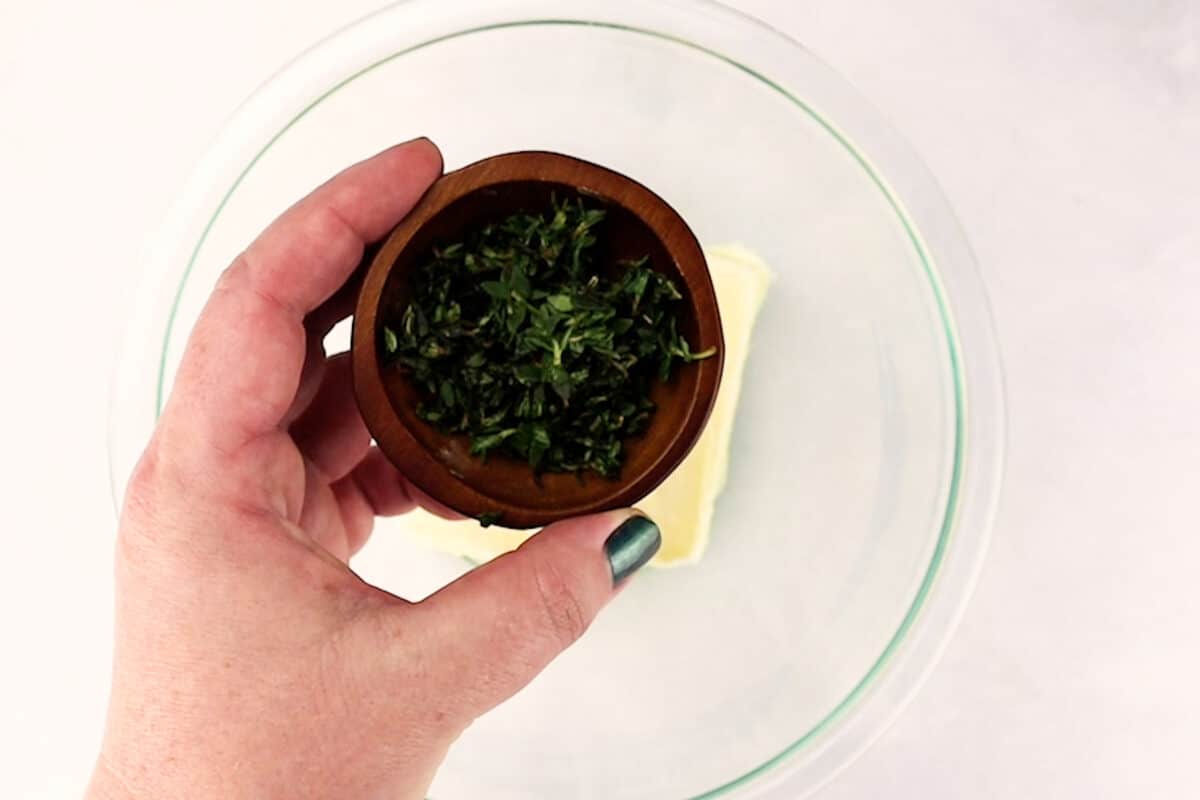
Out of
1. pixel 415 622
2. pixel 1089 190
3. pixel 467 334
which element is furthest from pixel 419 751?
pixel 1089 190

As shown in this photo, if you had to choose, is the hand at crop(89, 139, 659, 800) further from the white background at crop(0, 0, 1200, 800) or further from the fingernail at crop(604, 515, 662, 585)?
the white background at crop(0, 0, 1200, 800)

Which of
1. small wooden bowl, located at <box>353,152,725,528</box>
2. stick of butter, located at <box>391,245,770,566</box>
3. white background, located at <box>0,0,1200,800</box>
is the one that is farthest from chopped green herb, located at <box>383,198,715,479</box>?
white background, located at <box>0,0,1200,800</box>

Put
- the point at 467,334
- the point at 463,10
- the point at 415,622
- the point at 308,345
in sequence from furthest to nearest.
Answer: the point at 463,10
the point at 308,345
the point at 467,334
the point at 415,622

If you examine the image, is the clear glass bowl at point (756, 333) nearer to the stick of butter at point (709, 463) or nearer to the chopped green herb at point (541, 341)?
the stick of butter at point (709, 463)

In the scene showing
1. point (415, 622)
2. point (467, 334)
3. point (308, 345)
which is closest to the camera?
point (415, 622)

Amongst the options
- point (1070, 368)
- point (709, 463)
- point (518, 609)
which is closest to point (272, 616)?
point (518, 609)

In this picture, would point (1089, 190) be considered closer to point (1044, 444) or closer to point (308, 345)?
point (1044, 444)

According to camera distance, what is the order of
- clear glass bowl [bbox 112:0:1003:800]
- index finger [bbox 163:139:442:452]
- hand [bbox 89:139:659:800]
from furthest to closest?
1. clear glass bowl [bbox 112:0:1003:800]
2. index finger [bbox 163:139:442:452]
3. hand [bbox 89:139:659:800]
